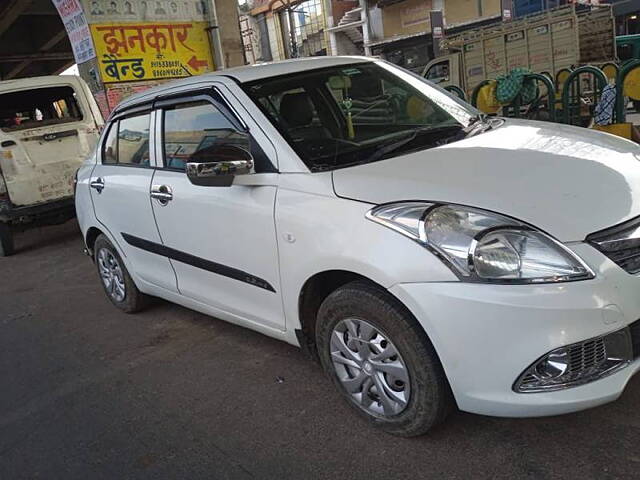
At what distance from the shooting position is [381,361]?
2518 mm

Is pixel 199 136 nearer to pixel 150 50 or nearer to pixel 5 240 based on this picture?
pixel 5 240

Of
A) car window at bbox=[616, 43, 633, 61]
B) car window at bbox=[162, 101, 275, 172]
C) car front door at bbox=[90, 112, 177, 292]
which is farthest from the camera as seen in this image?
car window at bbox=[616, 43, 633, 61]

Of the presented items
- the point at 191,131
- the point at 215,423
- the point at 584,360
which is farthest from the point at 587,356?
the point at 191,131

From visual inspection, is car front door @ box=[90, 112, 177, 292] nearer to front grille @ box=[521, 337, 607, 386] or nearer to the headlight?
the headlight

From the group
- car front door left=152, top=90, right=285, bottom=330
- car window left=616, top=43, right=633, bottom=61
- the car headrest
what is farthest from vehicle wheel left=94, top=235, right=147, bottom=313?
car window left=616, top=43, right=633, bottom=61

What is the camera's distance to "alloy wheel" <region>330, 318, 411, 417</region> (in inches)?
97.6

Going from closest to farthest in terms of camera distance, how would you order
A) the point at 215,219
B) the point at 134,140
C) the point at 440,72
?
the point at 215,219 < the point at 134,140 < the point at 440,72

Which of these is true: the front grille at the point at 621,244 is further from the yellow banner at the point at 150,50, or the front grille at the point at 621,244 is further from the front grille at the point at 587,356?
the yellow banner at the point at 150,50

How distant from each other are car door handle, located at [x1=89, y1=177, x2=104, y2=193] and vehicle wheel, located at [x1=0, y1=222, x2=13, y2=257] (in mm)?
4042

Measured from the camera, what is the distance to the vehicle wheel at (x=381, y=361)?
2344mm

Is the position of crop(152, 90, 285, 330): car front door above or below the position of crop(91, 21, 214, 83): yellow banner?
below

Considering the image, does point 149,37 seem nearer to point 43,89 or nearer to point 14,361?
point 43,89

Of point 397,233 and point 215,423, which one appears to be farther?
point 215,423

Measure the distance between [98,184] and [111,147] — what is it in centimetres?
31
